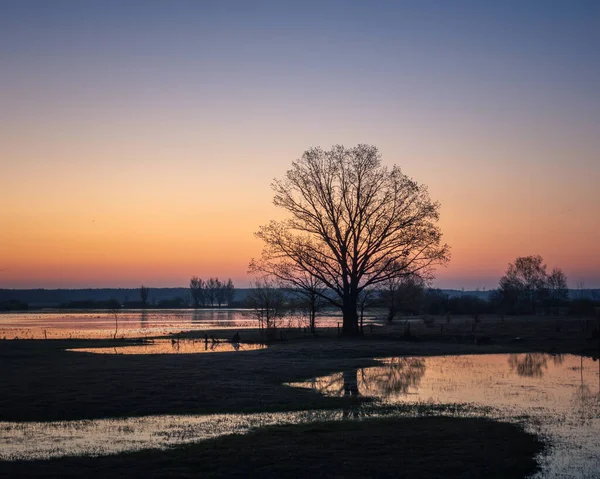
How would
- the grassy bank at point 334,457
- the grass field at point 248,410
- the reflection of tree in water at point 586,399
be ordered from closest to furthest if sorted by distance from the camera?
the grassy bank at point 334,457
the grass field at point 248,410
the reflection of tree in water at point 586,399

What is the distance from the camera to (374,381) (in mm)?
29766

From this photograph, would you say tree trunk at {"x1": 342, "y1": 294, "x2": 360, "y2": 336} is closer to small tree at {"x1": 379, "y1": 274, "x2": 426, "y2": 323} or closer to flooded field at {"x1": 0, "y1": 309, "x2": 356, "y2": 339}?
flooded field at {"x1": 0, "y1": 309, "x2": 356, "y2": 339}

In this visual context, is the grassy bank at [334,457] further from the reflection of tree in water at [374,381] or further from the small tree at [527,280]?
the small tree at [527,280]

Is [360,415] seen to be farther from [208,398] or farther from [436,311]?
[436,311]

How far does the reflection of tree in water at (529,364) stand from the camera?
3233 centimetres

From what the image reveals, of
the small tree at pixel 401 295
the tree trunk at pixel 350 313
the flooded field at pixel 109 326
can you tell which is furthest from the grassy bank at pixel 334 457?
the small tree at pixel 401 295

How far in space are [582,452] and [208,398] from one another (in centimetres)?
1345

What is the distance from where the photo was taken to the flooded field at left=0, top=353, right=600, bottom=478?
15.7 m

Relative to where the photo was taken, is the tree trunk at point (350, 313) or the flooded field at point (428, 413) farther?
the tree trunk at point (350, 313)

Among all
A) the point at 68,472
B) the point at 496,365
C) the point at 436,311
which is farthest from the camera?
the point at 436,311

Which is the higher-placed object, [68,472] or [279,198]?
[279,198]

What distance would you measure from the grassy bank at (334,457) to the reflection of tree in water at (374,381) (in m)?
8.37

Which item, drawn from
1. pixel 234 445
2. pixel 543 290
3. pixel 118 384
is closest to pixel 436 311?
pixel 543 290

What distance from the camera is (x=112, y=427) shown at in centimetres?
1864
